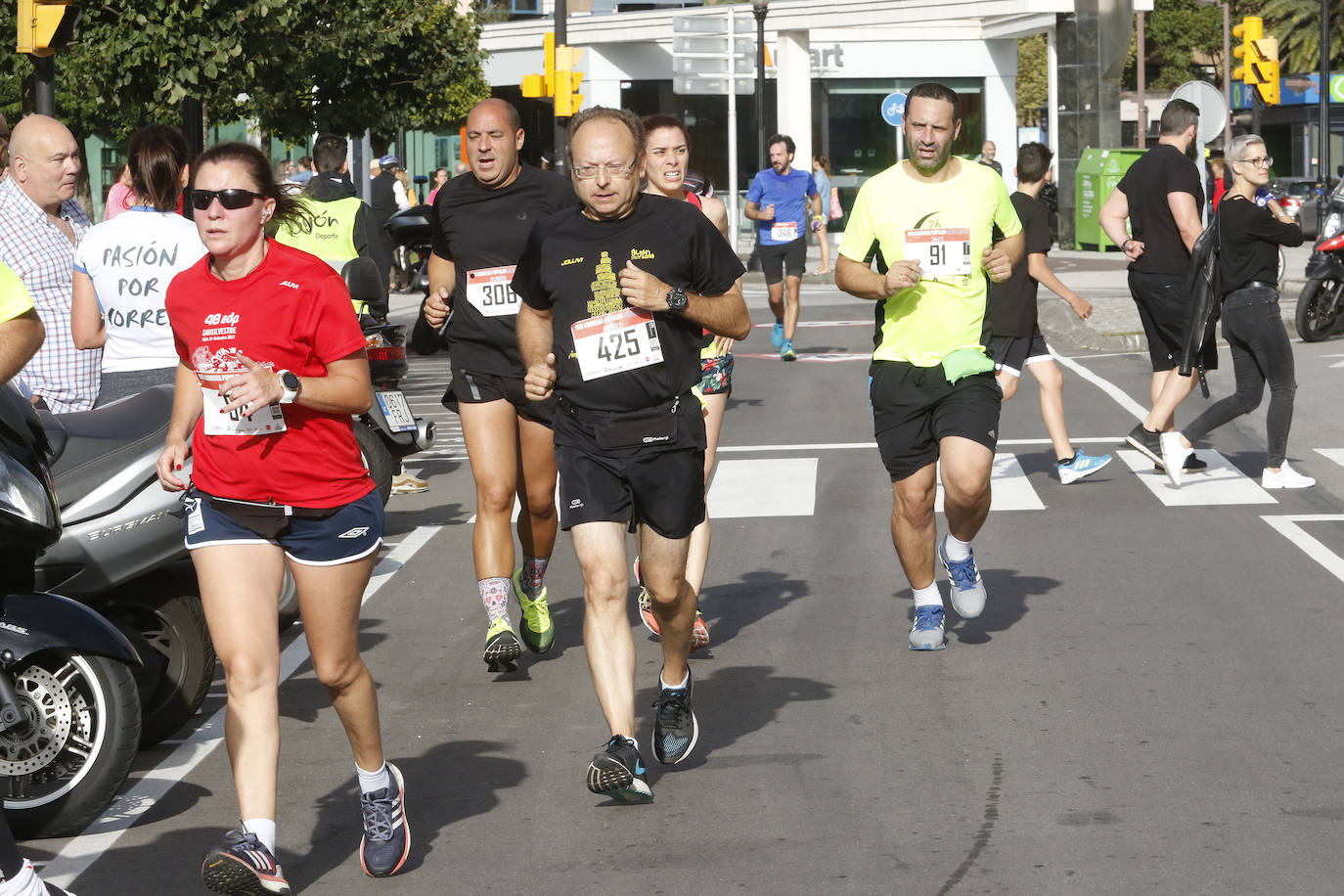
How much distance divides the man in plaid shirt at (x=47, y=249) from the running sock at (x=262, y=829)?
3.16 meters

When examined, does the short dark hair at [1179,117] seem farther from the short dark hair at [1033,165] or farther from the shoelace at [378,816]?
the shoelace at [378,816]

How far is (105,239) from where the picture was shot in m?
6.91

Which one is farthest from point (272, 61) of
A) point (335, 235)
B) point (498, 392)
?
point (498, 392)

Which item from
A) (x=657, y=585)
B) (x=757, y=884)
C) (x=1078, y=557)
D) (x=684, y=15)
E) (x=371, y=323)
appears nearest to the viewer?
(x=757, y=884)

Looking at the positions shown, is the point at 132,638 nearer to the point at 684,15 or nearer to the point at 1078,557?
the point at 1078,557

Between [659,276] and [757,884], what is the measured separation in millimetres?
1832

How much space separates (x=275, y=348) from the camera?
4742mm

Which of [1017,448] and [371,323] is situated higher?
[371,323]

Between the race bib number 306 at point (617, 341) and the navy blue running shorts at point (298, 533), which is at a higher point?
the race bib number 306 at point (617, 341)

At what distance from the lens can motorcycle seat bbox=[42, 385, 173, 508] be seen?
589cm

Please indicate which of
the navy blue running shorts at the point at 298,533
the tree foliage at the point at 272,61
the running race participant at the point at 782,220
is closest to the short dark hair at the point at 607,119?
the navy blue running shorts at the point at 298,533

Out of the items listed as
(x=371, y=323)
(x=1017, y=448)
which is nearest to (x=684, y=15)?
(x=1017, y=448)

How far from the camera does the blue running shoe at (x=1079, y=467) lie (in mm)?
11281

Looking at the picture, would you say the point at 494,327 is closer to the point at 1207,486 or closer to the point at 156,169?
the point at 156,169
